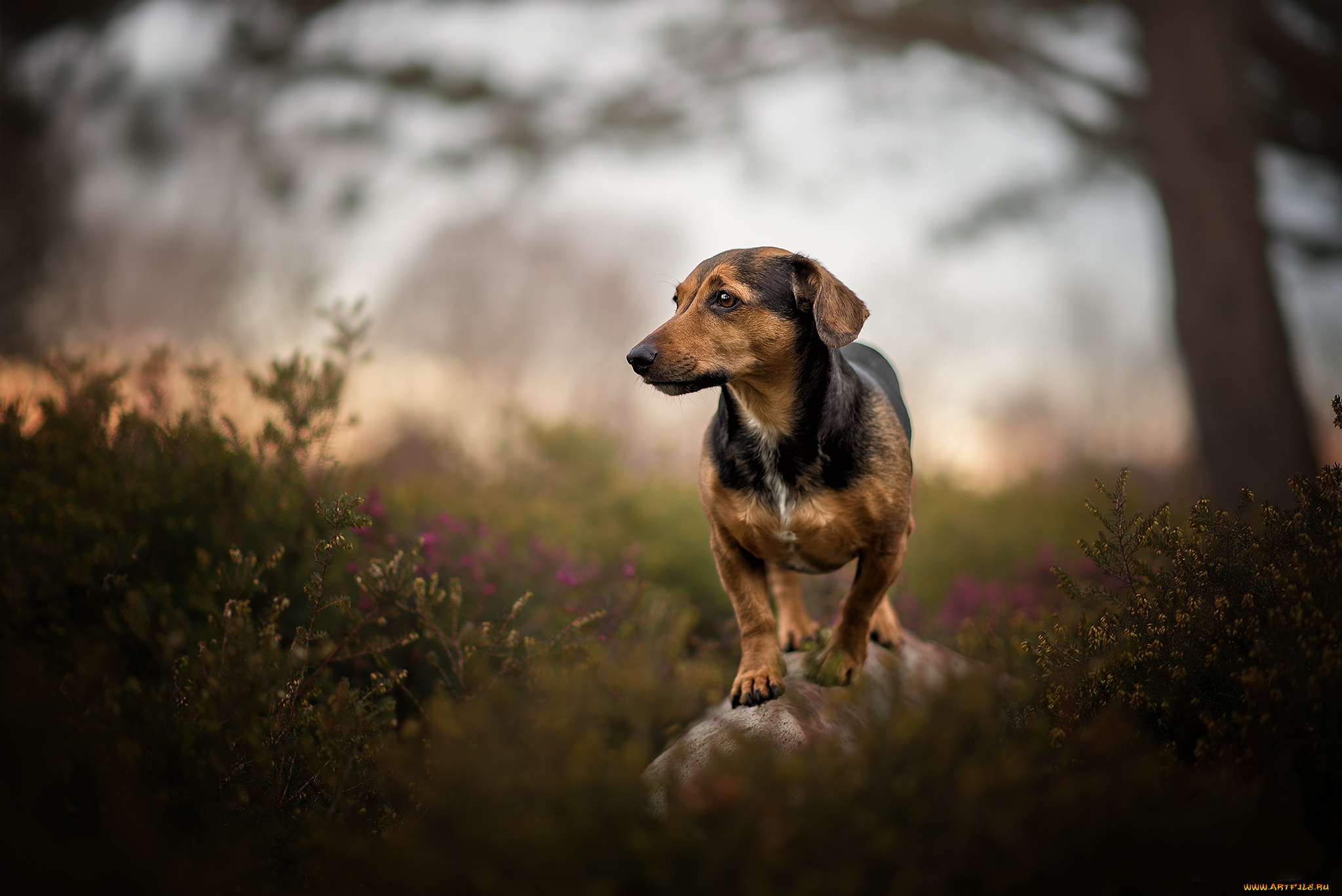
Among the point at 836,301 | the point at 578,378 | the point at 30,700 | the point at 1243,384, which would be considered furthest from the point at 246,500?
the point at 1243,384

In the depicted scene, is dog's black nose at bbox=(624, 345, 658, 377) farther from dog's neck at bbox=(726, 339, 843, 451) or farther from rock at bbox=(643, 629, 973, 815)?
rock at bbox=(643, 629, 973, 815)

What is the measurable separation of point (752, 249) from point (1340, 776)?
99.4 inches

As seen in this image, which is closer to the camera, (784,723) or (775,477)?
(784,723)

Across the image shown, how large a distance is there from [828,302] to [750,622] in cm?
129

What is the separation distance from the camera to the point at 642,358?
2.96 m

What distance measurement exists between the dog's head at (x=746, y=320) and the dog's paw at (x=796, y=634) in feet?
4.85

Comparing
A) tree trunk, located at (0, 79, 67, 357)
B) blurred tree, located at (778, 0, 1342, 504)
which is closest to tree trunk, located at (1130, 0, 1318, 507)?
blurred tree, located at (778, 0, 1342, 504)

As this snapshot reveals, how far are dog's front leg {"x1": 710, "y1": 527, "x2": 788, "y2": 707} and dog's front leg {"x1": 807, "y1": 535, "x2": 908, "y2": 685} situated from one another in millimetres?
196

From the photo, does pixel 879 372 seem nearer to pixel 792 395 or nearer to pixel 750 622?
pixel 792 395

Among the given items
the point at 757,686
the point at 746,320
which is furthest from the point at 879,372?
the point at 757,686

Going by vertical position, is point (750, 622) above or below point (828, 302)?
below

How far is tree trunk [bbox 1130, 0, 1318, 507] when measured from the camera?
27.8 ft

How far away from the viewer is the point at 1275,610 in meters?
2.54

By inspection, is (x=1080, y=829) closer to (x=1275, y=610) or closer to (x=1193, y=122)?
(x=1275, y=610)
